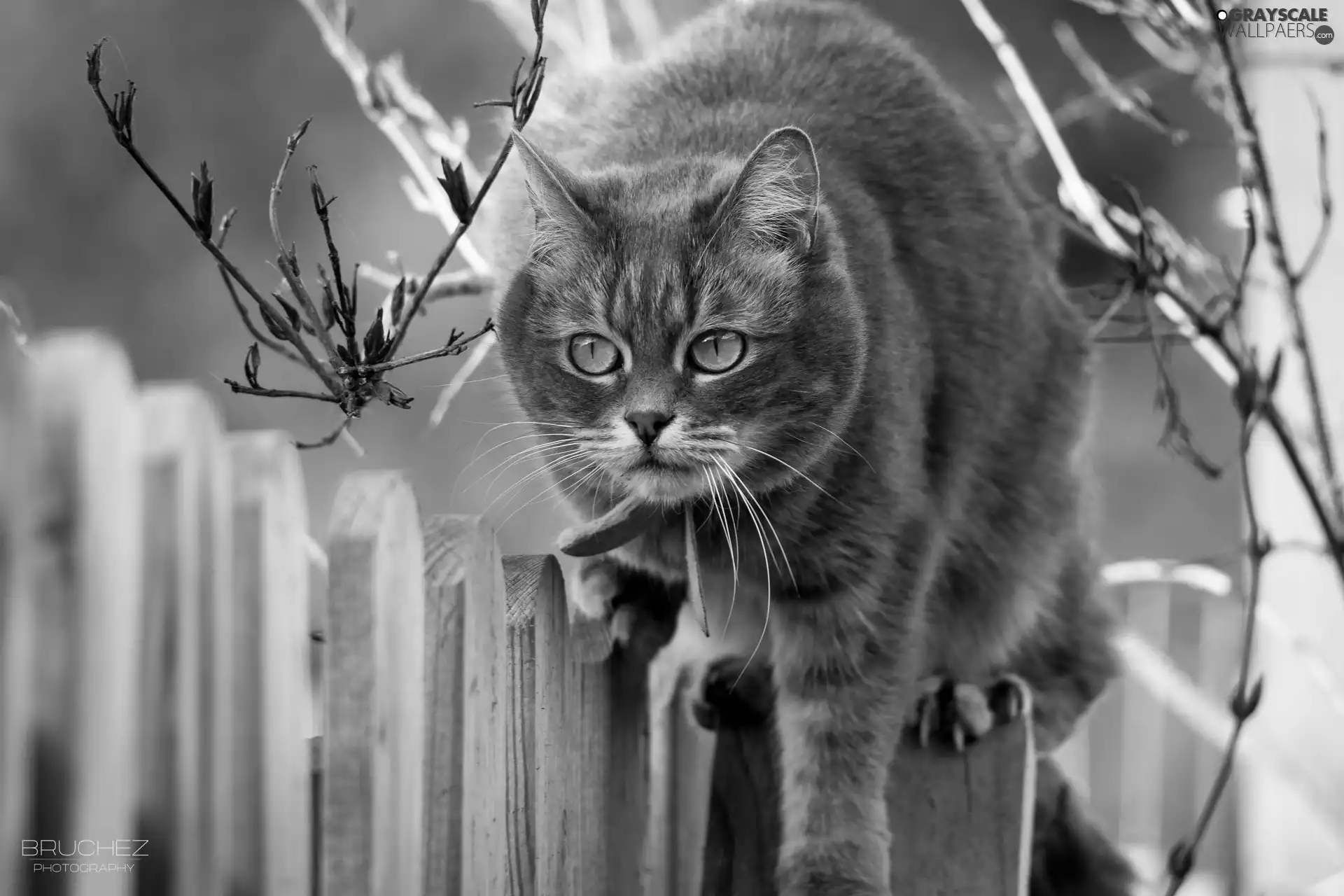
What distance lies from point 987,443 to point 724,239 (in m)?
0.68

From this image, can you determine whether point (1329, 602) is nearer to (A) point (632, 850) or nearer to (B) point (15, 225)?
(A) point (632, 850)

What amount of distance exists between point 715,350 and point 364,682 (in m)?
0.60

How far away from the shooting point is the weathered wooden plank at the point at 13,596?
0.87 metres

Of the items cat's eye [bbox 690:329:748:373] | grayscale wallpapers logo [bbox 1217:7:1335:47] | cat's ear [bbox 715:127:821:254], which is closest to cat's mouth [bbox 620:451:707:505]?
cat's eye [bbox 690:329:748:373]

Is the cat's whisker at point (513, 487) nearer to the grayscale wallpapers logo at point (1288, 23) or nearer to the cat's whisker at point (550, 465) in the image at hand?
the cat's whisker at point (550, 465)

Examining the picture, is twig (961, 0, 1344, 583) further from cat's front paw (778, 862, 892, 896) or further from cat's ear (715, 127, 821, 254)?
cat's front paw (778, 862, 892, 896)

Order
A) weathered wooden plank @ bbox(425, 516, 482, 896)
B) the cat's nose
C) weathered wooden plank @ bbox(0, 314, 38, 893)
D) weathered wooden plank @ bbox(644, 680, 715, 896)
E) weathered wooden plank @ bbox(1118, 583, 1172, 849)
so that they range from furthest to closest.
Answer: weathered wooden plank @ bbox(1118, 583, 1172, 849) → weathered wooden plank @ bbox(644, 680, 715, 896) → the cat's nose → weathered wooden plank @ bbox(425, 516, 482, 896) → weathered wooden plank @ bbox(0, 314, 38, 893)

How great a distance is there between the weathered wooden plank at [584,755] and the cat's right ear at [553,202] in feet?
1.25

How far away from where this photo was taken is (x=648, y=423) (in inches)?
56.4

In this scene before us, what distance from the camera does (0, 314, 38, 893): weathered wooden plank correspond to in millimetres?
Answer: 869

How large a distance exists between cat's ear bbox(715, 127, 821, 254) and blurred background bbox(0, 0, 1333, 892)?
363 cm

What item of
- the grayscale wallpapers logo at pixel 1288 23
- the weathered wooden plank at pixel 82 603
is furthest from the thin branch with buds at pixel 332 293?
the grayscale wallpapers logo at pixel 1288 23

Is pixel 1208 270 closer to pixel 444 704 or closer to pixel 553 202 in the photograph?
pixel 553 202

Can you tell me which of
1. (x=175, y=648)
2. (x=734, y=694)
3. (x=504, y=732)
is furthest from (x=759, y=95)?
(x=175, y=648)
